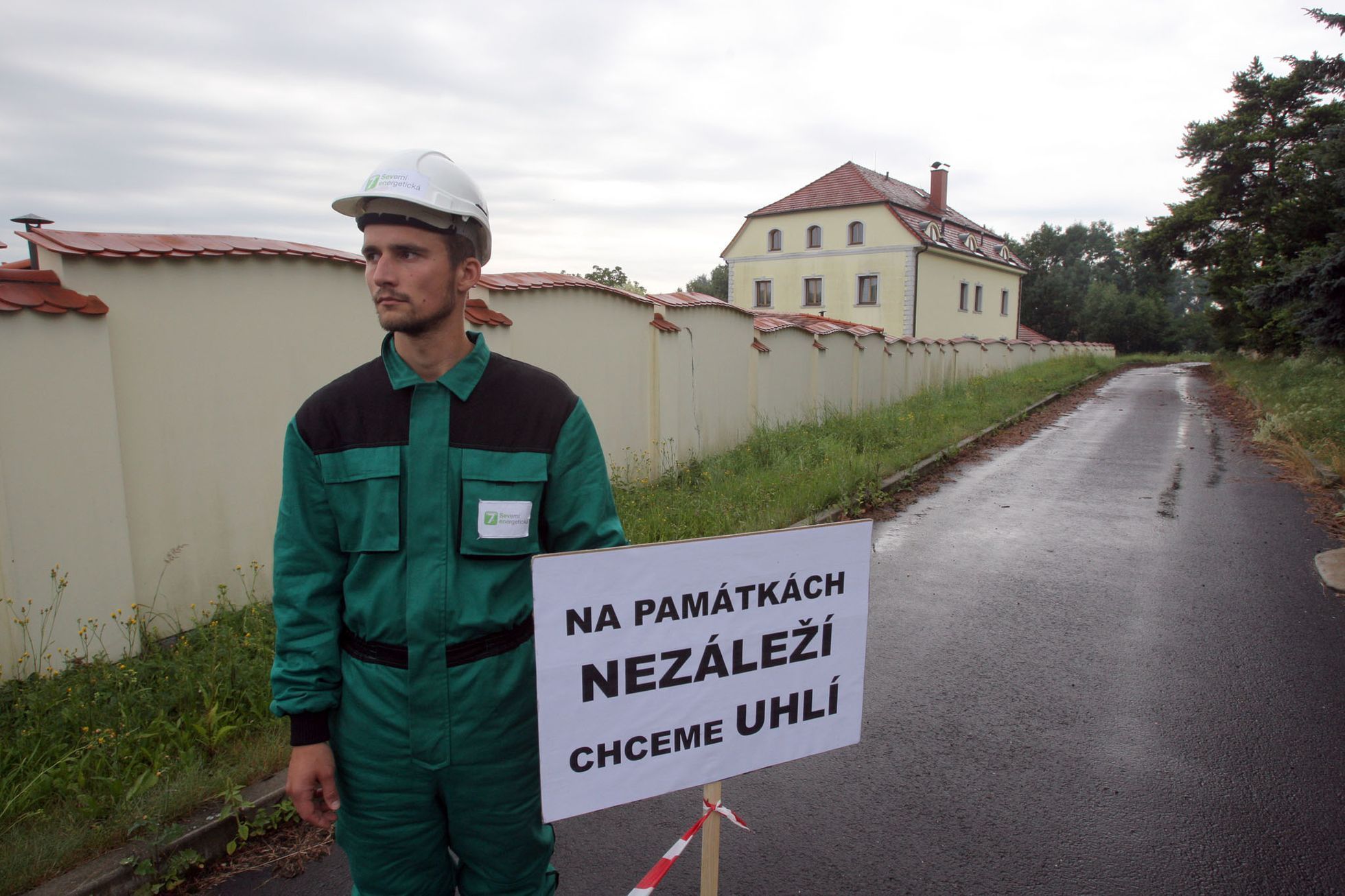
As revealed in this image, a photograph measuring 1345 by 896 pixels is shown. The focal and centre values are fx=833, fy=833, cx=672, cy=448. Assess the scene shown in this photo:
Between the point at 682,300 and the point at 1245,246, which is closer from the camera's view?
the point at 682,300

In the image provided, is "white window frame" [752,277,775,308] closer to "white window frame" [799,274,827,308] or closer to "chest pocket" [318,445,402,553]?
"white window frame" [799,274,827,308]

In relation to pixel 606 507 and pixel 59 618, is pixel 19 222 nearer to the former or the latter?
pixel 59 618

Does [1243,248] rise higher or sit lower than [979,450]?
higher

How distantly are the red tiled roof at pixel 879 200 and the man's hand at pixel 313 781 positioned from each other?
1660 inches

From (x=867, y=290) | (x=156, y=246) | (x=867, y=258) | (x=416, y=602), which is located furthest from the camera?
(x=867, y=290)

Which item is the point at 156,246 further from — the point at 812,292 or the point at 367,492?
the point at 812,292

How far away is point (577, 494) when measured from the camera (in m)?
1.98

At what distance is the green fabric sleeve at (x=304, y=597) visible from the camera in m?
1.84

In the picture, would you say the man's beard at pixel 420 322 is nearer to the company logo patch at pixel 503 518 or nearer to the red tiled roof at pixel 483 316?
the company logo patch at pixel 503 518

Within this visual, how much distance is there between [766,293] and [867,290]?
5937 millimetres

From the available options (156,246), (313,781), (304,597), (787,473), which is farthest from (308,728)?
(787,473)

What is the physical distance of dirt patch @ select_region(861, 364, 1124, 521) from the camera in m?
9.40

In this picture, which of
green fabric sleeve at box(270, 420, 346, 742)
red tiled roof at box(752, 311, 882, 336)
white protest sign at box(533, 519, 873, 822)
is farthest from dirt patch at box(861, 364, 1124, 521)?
green fabric sleeve at box(270, 420, 346, 742)

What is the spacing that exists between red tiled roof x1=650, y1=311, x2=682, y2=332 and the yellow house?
32570 millimetres
